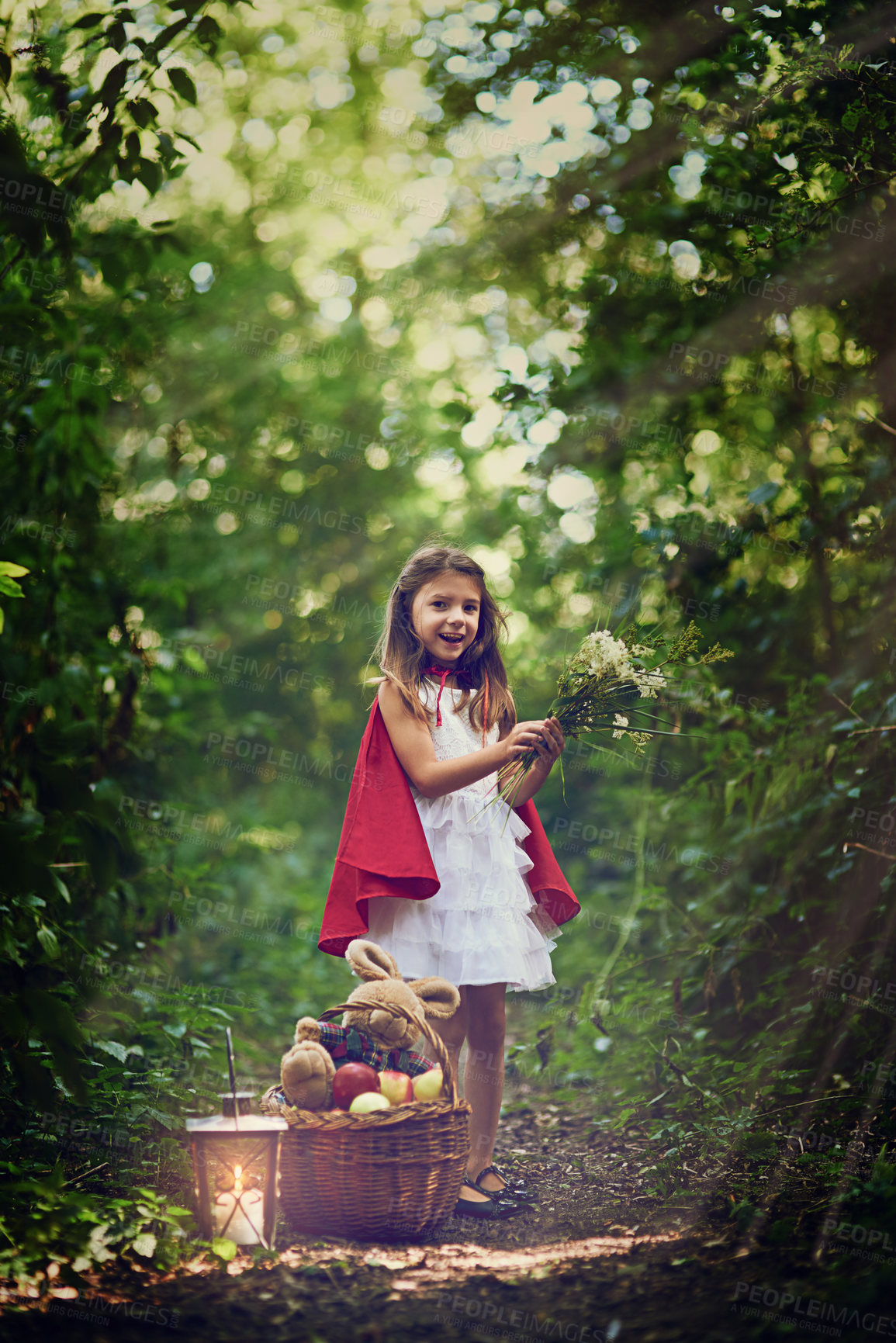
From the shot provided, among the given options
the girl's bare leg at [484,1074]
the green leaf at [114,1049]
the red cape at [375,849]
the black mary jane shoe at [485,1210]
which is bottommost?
the black mary jane shoe at [485,1210]

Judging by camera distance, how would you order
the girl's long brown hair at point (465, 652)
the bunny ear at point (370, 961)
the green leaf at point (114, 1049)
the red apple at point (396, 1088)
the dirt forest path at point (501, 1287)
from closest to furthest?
1. the dirt forest path at point (501, 1287)
2. the red apple at point (396, 1088)
3. the bunny ear at point (370, 961)
4. the girl's long brown hair at point (465, 652)
5. the green leaf at point (114, 1049)

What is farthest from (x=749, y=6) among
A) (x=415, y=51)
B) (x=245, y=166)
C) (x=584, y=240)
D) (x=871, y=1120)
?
(x=245, y=166)

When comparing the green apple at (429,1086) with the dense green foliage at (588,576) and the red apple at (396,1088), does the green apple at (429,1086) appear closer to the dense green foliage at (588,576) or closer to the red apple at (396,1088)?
the red apple at (396,1088)

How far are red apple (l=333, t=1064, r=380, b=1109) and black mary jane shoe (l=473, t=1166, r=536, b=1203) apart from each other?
67cm

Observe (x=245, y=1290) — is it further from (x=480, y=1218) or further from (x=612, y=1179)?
(x=612, y=1179)

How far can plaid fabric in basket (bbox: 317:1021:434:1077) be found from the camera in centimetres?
278

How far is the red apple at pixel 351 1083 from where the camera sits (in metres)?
2.63

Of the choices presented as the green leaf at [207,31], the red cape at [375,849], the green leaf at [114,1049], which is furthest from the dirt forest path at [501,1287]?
the green leaf at [207,31]

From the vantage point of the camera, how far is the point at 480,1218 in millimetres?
2930

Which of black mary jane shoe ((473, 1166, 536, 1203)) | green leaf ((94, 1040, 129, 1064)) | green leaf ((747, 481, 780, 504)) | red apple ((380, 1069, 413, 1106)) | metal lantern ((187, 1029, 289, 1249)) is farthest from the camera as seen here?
green leaf ((747, 481, 780, 504))

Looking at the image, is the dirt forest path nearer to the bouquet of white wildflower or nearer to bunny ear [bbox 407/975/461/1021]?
bunny ear [bbox 407/975/461/1021]

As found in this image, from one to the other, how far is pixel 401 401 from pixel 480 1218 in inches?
323

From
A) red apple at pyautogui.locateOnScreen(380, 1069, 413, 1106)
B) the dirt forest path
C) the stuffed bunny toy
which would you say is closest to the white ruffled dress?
the stuffed bunny toy

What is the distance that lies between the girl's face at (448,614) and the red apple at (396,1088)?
127cm
